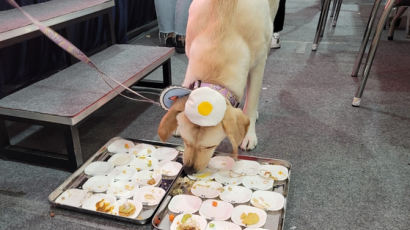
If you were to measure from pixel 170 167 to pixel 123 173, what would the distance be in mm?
194

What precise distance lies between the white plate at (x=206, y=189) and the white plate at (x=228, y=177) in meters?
0.03

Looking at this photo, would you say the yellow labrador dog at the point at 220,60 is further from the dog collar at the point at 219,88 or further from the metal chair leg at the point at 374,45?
the metal chair leg at the point at 374,45

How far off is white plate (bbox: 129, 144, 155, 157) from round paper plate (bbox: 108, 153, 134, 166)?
0.03 metres

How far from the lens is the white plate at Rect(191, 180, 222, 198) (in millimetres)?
1328

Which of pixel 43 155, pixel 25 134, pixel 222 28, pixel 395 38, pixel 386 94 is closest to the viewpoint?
pixel 222 28

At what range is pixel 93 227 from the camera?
1233mm

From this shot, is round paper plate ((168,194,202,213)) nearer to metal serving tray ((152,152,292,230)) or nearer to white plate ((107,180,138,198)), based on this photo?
metal serving tray ((152,152,292,230))

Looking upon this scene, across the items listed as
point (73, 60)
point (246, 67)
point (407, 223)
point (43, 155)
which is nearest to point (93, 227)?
point (43, 155)

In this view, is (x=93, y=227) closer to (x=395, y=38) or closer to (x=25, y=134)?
(x=25, y=134)

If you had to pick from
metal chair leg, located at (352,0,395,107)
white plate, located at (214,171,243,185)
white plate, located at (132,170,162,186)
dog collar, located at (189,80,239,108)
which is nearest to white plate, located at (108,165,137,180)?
white plate, located at (132,170,162,186)

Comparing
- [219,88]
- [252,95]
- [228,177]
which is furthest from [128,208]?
[252,95]

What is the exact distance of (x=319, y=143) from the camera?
5.71 ft

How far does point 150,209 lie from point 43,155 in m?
0.59

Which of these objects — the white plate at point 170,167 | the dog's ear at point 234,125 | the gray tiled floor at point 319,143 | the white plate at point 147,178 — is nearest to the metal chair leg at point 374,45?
the gray tiled floor at point 319,143
